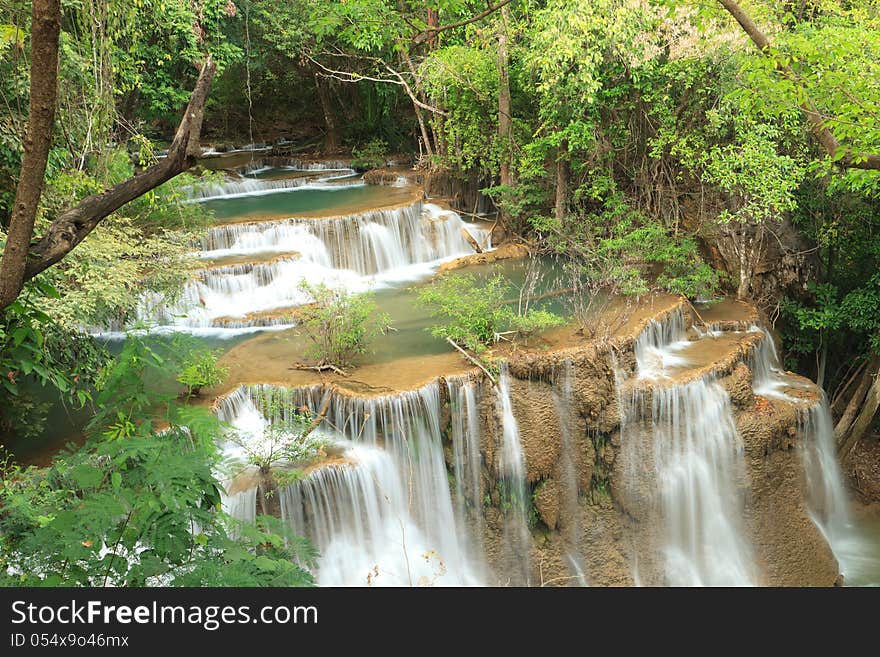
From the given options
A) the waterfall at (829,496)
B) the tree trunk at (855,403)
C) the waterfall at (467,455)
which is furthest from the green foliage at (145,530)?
the tree trunk at (855,403)

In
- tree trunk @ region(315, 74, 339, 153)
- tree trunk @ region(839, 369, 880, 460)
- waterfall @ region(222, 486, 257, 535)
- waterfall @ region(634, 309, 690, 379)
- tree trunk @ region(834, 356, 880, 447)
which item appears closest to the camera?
waterfall @ region(222, 486, 257, 535)

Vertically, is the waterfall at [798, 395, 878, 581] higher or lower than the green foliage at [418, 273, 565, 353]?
lower

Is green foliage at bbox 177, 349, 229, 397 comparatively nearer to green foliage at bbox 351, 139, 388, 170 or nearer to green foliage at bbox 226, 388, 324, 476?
green foliage at bbox 226, 388, 324, 476

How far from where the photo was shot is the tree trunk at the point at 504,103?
13.0 meters

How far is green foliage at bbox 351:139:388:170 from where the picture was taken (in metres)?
19.5

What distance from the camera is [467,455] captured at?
342 inches

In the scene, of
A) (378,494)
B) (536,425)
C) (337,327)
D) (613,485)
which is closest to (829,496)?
(613,485)

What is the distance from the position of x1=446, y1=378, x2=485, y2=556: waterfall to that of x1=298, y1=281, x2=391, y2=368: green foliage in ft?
4.59

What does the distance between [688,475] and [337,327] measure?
462 cm

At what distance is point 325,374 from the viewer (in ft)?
29.5

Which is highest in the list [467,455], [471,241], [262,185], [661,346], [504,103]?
[504,103]

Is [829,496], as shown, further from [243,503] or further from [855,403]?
[243,503]

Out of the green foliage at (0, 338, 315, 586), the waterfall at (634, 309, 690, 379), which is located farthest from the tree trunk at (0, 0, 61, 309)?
the waterfall at (634, 309, 690, 379)

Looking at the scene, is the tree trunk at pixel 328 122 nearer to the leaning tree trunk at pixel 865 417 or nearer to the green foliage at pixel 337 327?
the green foliage at pixel 337 327
